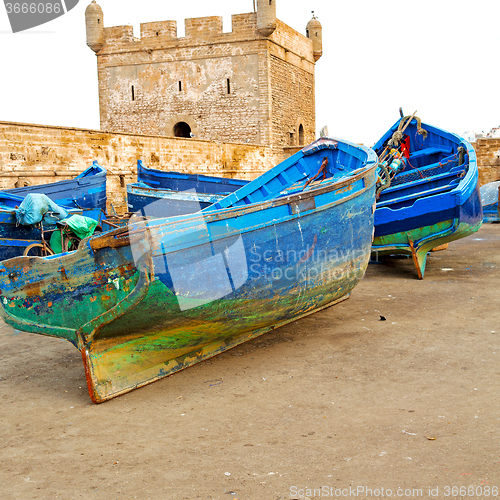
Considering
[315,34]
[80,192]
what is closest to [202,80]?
[315,34]

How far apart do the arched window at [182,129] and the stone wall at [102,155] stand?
7.91 metres

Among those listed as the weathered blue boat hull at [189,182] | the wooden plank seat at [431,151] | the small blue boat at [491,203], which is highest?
the wooden plank seat at [431,151]

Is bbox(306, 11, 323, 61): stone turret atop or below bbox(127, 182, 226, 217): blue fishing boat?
atop

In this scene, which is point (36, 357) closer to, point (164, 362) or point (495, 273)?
point (164, 362)

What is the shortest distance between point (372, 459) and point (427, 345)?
76.8 inches

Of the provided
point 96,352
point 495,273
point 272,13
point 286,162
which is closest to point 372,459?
point 96,352

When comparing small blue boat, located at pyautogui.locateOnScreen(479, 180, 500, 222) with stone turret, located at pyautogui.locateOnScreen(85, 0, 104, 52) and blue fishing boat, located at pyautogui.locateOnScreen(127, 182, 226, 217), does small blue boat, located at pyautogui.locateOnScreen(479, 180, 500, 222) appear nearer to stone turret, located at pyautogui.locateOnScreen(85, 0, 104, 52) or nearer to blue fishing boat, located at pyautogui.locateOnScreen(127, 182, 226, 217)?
blue fishing boat, located at pyautogui.locateOnScreen(127, 182, 226, 217)

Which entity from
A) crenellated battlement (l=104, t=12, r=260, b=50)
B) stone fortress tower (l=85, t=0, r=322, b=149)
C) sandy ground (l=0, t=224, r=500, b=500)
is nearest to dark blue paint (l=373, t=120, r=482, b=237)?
sandy ground (l=0, t=224, r=500, b=500)

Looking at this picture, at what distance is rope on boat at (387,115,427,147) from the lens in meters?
8.91

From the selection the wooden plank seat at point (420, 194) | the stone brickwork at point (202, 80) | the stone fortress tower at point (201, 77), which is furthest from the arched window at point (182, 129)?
the wooden plank seat at point (420, 194)

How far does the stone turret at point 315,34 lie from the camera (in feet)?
96.2

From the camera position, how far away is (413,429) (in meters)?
2.84

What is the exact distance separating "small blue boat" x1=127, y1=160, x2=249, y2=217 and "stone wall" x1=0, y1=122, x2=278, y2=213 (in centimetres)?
229

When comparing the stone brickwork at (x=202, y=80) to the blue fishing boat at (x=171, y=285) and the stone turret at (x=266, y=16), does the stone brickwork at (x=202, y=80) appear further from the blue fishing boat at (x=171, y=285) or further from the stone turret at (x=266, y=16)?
the blue fishing boat at (x=171, y=285)
